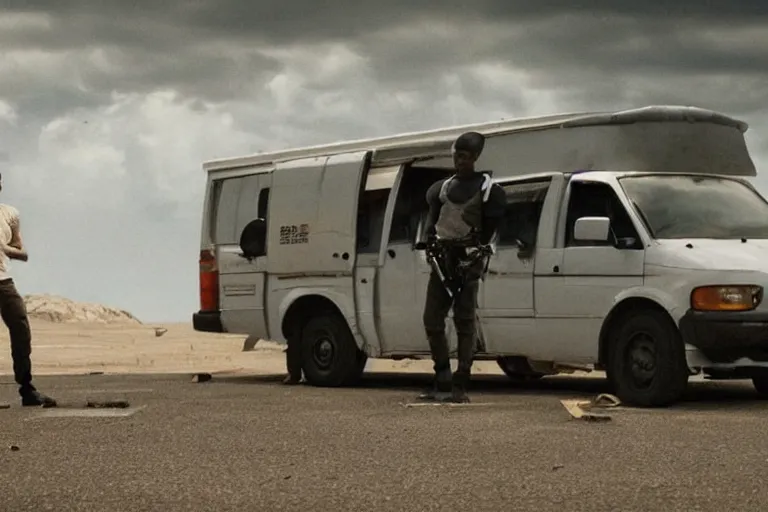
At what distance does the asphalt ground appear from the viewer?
22.7 ft

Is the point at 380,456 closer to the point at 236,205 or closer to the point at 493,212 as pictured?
the point at 493,212

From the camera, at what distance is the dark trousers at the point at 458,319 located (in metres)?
12.0

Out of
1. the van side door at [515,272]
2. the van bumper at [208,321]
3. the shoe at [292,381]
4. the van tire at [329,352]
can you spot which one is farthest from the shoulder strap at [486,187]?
the van bumper at [208,321]

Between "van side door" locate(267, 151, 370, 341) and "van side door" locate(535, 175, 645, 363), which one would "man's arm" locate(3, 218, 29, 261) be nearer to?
"van side door" locate(267, 151, 370, 341)

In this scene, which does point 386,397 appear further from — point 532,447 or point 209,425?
point 532,447

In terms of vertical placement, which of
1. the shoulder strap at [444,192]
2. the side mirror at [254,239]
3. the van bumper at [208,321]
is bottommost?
the van bumper at [208,321]

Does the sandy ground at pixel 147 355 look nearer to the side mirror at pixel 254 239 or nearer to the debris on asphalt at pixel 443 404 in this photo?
the side mirror at pixel 254 239

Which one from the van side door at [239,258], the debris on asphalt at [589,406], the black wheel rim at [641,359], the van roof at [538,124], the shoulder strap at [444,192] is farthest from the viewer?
the van side door at [239,258]

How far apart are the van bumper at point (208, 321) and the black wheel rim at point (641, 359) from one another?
18.0 feet

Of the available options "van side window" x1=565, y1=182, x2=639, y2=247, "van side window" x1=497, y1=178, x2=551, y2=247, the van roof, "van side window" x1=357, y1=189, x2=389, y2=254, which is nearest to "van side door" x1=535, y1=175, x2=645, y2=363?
"van side window" x1=565, y1=182, x2=639, y2=247

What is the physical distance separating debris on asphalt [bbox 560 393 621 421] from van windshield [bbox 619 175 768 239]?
1293 millimetres

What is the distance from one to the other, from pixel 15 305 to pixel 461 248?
3.39 m

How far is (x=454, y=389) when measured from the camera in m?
12.1

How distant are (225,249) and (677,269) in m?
6.05
